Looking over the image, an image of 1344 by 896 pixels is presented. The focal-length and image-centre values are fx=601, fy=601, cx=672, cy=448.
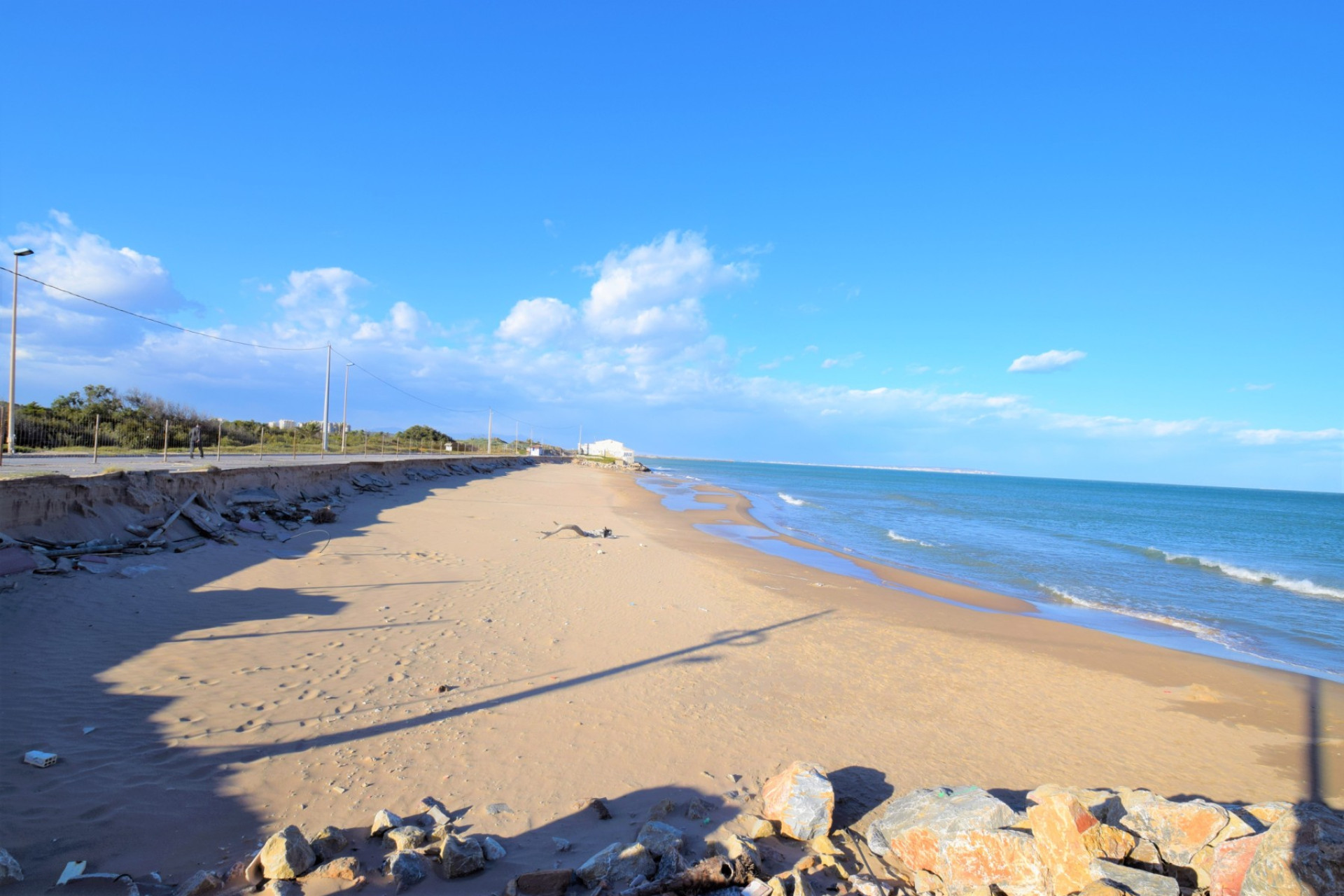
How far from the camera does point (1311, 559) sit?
2645 centimetres

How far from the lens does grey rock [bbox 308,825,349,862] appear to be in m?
3.35

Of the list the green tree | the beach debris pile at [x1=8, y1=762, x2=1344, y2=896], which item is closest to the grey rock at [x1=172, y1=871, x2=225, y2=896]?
the beach debris pile at [x1=8, y1=762, x2=1344, y2=896]

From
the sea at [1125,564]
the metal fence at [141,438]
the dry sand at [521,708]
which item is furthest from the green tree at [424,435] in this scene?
the dry sand at [521,708]

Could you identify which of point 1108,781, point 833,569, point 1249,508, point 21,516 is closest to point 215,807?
point 1108,781

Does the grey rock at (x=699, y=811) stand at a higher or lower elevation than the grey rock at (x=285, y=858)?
lower

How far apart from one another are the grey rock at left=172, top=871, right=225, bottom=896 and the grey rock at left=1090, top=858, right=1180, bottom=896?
4434 millimetres

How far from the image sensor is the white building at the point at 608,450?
113 m

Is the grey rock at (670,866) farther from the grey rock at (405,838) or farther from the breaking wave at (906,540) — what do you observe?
the breaking wave at (906,540)

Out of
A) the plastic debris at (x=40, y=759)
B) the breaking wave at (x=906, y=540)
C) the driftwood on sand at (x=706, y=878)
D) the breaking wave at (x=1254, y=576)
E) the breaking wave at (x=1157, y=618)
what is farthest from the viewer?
the breaking wave at (x=906, y=540)

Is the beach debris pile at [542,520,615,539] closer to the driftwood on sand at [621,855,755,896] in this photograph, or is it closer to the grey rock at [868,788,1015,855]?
the grey rock at [868,788,1015,855]

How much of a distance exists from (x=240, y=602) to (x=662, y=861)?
7.57 m

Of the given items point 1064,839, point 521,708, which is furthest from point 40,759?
point 1064,839

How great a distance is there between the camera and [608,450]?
12162 cm

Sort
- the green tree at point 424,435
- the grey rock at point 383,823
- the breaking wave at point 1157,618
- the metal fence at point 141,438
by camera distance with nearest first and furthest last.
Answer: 1. the grey rock at point 383,823
2. the breaking wave at point 1157,618
3. the metal fence at point 141,438
4. the green tree at point 424,435
